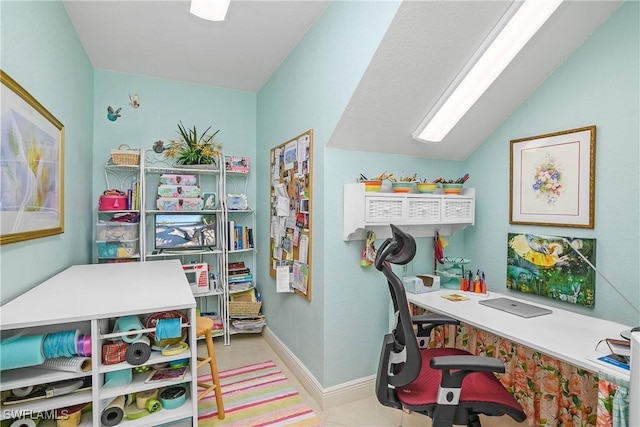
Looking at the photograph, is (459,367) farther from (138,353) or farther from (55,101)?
(55,101)

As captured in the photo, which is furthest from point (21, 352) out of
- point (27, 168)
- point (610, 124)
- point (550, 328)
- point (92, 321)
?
point (610, 124)

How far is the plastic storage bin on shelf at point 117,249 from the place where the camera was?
2.73 metres

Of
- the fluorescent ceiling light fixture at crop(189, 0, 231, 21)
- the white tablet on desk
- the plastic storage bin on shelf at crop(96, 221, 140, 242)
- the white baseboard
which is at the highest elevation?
the fluorescent ceiling light fixture at crop(189, 0, 231, 21)

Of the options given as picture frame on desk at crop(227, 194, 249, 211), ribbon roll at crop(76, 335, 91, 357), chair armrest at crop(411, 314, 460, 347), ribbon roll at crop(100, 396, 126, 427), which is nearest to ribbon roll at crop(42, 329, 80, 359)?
ribbon roll at crop(76, 335, 91, 357)

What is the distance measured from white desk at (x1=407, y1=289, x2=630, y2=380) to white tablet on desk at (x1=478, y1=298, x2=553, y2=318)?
0.12 feet

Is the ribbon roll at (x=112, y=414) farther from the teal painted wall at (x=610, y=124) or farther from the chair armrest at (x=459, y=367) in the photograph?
the teal painted wall at (x=610, y=124)

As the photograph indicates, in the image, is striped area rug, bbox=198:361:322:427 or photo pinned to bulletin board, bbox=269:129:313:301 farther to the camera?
photo pinned to bulletin board, bbox=269:129:313:301

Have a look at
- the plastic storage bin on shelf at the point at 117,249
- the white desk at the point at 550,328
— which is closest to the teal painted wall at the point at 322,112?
the white desk at the point at 550,328

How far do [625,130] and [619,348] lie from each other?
3.76 feet

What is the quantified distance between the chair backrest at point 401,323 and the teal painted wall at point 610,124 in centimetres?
124

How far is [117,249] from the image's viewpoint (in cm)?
277

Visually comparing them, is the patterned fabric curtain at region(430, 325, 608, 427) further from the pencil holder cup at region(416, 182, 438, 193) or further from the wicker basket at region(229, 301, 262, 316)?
the wicker basket at region(229, 301, 262, 316)

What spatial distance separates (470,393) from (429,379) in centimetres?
19

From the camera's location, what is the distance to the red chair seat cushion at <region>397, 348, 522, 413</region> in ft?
4.39
